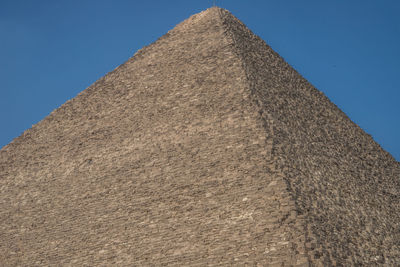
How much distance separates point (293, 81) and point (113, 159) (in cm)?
942

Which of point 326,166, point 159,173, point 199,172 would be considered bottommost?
point 199,172

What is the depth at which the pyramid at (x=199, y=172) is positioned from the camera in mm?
18406

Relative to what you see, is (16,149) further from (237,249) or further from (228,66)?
(237,249)

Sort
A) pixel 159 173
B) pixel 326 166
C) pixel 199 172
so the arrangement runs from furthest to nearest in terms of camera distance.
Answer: pixel 326 166, pixel 159 173, pixel 199 172

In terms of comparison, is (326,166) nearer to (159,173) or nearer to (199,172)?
(199,172)

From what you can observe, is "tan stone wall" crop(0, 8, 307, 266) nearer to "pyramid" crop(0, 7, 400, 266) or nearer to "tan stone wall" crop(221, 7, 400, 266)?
"pyramid" crop(0, 7, 400, 266)

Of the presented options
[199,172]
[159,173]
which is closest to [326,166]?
[199,172]

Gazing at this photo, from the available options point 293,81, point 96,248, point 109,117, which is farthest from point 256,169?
point 293,81

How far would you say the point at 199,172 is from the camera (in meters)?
20.3

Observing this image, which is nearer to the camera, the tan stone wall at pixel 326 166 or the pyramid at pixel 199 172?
the pyramid at pixel 199 172

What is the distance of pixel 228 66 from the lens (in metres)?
24.0

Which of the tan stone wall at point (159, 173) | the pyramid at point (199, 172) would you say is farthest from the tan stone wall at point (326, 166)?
the tan stone wall at point (159, 173)

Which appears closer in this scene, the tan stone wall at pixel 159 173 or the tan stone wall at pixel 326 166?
the tan stone wall at pixel 159 173

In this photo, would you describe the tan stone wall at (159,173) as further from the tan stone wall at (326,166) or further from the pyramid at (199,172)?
the tan stone wall at (326,166)
